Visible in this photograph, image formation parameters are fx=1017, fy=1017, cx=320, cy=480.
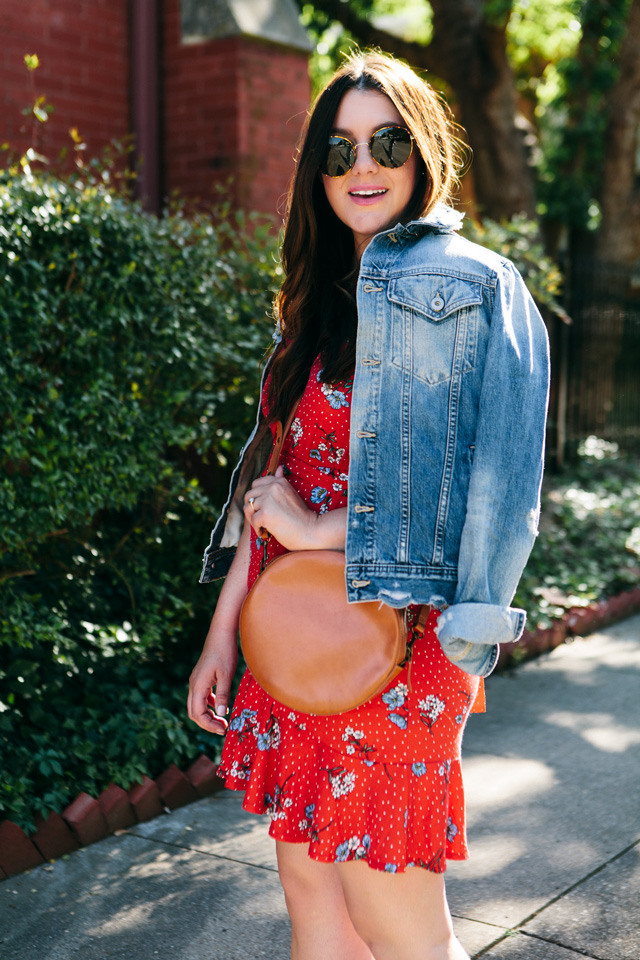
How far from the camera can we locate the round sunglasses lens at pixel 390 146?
6.18 ft

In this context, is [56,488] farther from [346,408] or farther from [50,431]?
[346,408]

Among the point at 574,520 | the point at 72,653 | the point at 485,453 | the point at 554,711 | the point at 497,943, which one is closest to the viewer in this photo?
the point at 485,453

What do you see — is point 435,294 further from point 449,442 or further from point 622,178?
point 622,178

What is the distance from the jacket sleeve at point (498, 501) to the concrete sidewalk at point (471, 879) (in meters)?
1.44

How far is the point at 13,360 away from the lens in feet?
11.0

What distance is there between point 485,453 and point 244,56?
508 cm

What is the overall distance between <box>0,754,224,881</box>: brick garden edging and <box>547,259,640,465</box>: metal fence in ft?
21.7

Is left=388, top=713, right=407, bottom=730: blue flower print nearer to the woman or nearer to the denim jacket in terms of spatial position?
the woman

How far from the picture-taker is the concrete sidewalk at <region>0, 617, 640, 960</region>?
8.93ft

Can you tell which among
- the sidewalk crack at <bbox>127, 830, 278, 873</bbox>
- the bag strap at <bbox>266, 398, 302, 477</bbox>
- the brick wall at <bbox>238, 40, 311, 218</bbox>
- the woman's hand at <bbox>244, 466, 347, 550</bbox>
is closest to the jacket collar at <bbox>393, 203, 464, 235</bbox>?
the bag strap at <bbox>266, 398, 302, 477</bbox>

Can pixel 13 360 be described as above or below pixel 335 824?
above

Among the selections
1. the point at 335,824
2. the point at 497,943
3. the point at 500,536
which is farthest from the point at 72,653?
the point at 500,536

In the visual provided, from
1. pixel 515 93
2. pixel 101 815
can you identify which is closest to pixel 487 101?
pixel 515 93

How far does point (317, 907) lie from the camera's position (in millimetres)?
1947
